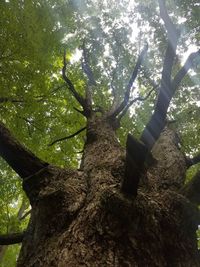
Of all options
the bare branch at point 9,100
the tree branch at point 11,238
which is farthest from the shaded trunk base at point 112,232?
the bare branch at point 9,100

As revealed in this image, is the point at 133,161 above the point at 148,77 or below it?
below

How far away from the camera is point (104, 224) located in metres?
2.14

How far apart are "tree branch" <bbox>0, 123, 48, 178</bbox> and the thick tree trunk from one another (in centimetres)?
10

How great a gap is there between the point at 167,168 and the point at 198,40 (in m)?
5.23

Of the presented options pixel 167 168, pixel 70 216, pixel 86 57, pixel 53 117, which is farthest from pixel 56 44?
pixel 70 216

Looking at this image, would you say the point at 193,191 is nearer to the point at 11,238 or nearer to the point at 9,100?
the point at 11,238

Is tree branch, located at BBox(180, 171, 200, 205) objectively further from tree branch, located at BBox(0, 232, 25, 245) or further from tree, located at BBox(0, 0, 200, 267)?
tree branch, located at BBox(0, 232, 25, 245)

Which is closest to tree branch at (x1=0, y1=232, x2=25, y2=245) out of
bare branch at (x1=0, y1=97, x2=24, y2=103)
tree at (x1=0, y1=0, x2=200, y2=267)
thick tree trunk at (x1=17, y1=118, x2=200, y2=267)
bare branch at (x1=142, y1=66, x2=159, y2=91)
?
tree at (x1=0, y1=0, x2=200, y2=267)

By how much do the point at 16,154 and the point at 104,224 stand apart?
3.28ft

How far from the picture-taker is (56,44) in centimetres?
676

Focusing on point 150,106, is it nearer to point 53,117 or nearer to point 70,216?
point 53,117

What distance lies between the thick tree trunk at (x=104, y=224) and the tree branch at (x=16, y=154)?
10 cm

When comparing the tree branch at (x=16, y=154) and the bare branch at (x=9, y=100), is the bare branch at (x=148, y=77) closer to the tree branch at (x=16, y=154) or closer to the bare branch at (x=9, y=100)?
the bare branch at (x=9, y=100)

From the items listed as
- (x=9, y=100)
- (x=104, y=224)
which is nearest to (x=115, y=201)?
(x=104, y=224)
